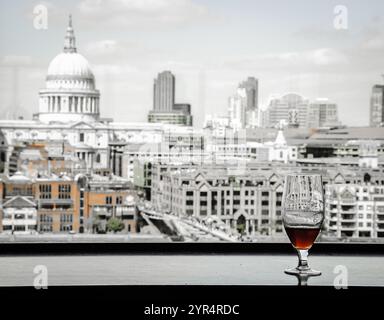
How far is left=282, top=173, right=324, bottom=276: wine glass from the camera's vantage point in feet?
2.13

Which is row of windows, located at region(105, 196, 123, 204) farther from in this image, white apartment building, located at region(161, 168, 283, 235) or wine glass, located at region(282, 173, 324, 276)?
wine glass, located at region(282, 173, 324, 276)

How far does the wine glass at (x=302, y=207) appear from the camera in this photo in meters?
0.65

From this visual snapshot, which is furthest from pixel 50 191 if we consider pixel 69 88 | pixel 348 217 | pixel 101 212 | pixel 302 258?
pixel 302 258

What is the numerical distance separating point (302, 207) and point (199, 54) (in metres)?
1.87

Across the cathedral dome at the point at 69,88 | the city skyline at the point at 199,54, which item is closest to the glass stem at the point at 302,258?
the city skyline at the point at 199,54

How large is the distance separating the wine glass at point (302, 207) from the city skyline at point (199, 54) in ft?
4.38

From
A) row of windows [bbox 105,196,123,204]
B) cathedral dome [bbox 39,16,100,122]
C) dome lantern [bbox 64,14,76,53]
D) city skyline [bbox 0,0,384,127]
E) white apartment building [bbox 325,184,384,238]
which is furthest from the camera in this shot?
row of windows [bbox 105,196,123,204]

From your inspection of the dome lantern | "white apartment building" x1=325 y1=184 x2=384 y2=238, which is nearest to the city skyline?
the dome lantern

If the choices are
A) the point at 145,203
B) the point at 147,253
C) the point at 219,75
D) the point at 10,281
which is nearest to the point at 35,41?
the point at 219,75

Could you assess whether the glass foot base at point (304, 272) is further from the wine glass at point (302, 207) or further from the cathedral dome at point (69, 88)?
the cathedral dome at point (69, 88)

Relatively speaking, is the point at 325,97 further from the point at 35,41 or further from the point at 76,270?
the point at 76,270

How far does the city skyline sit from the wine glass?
A: 1.33 m

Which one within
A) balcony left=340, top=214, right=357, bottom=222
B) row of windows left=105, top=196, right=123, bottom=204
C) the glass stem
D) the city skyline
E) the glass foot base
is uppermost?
the city skyline

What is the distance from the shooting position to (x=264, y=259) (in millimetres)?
894
